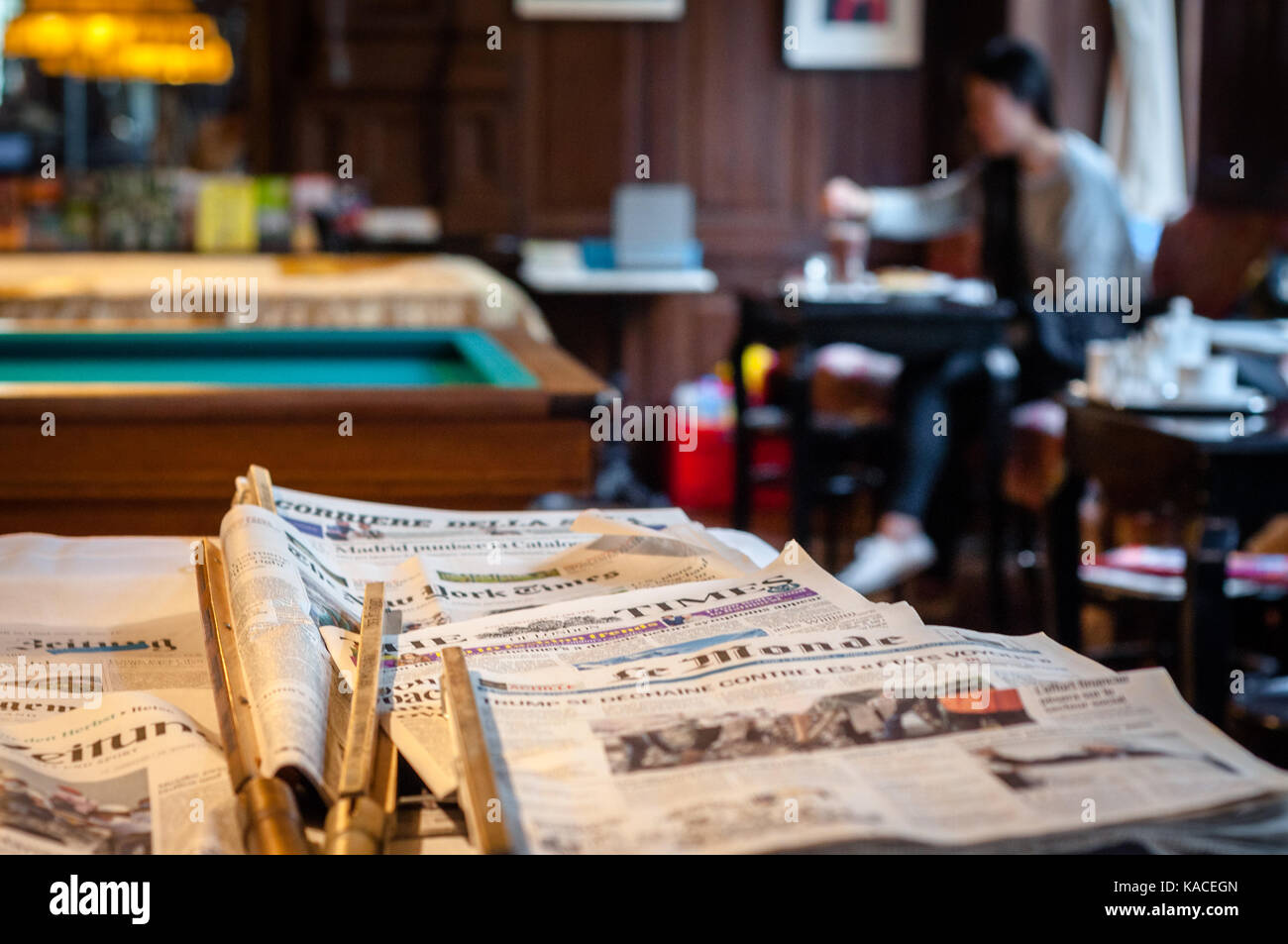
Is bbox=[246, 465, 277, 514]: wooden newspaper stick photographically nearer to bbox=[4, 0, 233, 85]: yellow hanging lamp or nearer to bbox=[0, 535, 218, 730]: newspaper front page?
bbox=[0, 535, 218, 730]: newspaper front page

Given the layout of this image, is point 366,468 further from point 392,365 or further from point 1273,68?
point 1273,68

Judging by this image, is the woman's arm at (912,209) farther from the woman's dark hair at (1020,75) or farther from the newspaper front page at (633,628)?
the newspaper front page at (633,628)

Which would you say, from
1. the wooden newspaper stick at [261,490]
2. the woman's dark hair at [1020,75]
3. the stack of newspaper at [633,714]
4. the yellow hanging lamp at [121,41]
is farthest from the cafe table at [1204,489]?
the yellow hanging lamp at [121,41]

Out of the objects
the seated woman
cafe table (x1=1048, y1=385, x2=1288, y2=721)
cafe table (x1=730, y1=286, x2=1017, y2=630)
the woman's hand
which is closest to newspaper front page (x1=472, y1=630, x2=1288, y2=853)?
cafe table (x1=1048, y1=385, x2=1288, y2=721)

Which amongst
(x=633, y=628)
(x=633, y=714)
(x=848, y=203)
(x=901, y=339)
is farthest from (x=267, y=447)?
(x=848, y=203)

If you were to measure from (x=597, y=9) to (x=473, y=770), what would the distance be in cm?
531

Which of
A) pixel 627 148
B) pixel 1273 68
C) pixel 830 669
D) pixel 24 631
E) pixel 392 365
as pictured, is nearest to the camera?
pixel 830 669

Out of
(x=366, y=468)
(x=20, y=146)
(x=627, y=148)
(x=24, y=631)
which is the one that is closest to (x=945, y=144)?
(x=627, y=148)

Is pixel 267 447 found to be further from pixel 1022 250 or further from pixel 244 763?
pixel 1022 250

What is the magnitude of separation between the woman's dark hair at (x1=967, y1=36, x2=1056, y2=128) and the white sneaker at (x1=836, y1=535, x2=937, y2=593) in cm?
129

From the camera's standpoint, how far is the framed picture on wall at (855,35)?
18.3ft

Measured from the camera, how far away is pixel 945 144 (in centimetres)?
574

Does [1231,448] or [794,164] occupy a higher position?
[794,164]
